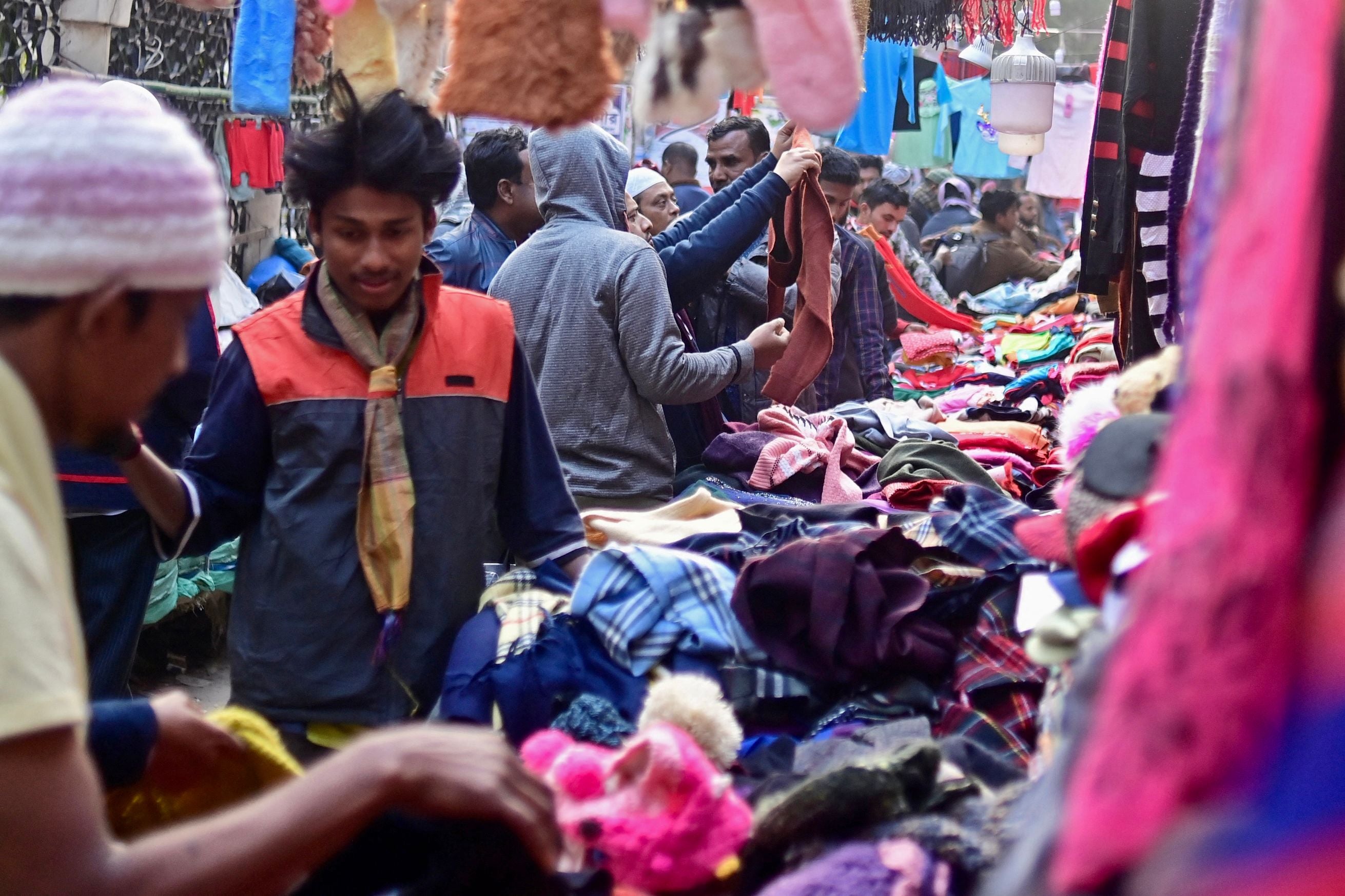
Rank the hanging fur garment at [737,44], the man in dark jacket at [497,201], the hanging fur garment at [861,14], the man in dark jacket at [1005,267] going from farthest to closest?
the man in dark jacket at [1005,267] → the man in dark jacket at [497,201] → the hanging fur garment at [861,14] → the hanging fur garment at [737,44]

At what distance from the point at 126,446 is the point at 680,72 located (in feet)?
3.87

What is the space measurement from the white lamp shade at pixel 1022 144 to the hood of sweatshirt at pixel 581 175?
14.5 feet

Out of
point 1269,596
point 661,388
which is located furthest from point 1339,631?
point 661,388

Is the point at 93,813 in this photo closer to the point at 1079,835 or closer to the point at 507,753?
the point at 507,753

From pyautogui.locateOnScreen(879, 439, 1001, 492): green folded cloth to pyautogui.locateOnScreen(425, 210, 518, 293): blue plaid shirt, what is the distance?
60.9 inches

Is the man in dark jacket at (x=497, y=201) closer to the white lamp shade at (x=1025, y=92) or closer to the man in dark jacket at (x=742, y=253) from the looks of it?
the man in dark jacket at (x=742, y=253)

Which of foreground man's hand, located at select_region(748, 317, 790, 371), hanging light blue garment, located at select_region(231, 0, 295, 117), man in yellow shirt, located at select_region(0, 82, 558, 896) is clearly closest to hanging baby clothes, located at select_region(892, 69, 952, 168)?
foreground man's hand, located at select_region(748, 317, 790, 371)

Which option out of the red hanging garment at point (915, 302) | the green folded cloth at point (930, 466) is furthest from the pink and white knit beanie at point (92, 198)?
the red hanging garment at point (915, 302)

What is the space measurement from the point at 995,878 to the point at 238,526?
196 cm

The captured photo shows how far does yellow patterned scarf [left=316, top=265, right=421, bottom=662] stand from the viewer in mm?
2277

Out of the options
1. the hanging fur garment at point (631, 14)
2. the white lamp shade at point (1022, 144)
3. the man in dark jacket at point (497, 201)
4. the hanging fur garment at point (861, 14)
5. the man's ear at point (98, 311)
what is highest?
the hanging fur garment at point (861, 14)

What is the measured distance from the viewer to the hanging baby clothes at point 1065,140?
35.8 feet

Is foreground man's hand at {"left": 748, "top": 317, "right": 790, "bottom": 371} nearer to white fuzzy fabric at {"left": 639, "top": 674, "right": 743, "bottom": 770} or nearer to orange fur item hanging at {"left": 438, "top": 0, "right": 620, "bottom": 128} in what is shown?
white fuzzy fabric at {"left": 639, "top": 674, "right": 743, "bottom": 770}

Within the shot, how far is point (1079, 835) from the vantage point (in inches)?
22.0
